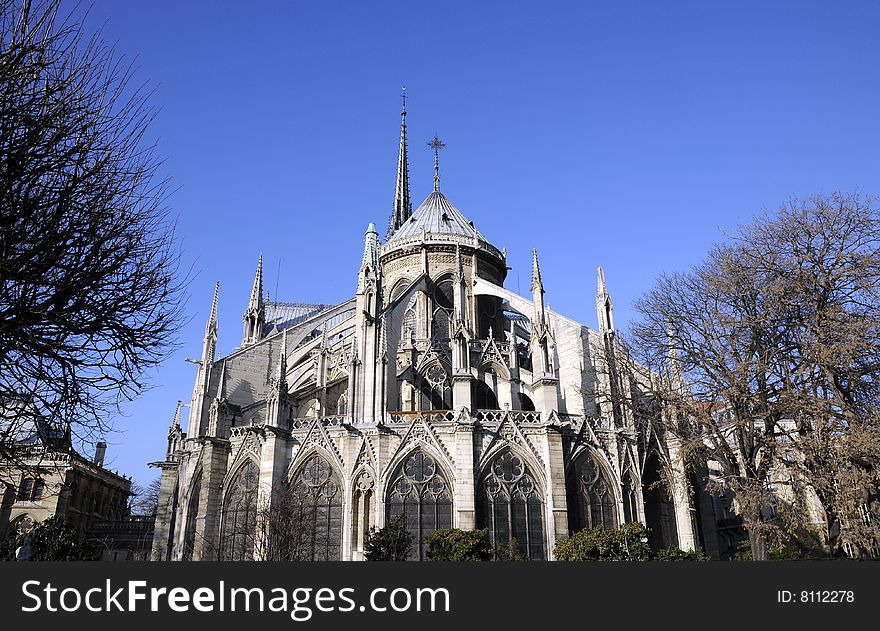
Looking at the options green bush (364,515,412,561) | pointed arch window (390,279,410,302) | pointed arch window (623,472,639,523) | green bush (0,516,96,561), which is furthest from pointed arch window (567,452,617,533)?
green bush (0,516,96,561)

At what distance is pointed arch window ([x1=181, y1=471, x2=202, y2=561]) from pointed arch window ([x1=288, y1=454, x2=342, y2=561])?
541 cm

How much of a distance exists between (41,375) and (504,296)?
30159mm

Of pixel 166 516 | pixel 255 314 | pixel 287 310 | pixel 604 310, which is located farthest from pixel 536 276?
pixel 287 310

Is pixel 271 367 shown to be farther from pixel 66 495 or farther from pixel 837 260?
pixel 837 260

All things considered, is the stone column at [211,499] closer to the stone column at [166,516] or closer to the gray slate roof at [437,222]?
the stone column at [166,516]

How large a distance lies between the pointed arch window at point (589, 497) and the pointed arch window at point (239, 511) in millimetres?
13108

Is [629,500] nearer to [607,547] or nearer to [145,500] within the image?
[607,547]

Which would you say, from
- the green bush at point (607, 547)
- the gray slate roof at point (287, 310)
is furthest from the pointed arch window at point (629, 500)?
the gray slate roof at point (287, 310)

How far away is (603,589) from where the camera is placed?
854 cm

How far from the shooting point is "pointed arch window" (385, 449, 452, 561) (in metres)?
26.5

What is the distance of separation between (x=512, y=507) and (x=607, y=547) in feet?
17.1

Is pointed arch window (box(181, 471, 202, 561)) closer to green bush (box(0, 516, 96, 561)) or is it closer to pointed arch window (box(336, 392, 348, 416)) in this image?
green bush (box(0, 516, 96, 561))

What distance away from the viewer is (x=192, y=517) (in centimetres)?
3022

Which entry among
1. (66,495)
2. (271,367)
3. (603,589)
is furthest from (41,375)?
(66,495)
